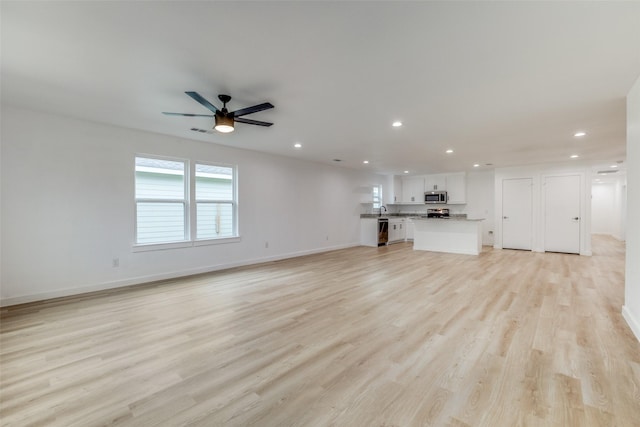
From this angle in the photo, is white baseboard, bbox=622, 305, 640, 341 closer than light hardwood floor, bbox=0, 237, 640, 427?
No

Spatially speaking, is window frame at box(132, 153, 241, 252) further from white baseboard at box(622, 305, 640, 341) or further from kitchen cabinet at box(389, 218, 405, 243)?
white baseboard at box(622, 305, 640, 341)

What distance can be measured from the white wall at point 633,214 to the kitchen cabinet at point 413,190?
717 cm

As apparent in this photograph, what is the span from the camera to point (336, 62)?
2439 millimetres

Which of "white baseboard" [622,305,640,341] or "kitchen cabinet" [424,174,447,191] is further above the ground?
"kitchen cabinet" [424,174,447,191]

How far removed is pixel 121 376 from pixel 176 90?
2730 millimetres

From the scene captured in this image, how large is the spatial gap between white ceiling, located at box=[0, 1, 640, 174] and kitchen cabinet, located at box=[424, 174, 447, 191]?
17.4 ft

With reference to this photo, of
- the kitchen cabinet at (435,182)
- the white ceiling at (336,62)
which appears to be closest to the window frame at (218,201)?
the white ceiling at (336,62)

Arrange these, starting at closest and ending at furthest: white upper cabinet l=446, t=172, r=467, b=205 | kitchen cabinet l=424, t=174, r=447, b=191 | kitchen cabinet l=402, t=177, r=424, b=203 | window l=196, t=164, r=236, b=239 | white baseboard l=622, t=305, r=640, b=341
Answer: white baseboard l=622, t=305, r=640, b=341
window l=196, t=164, r=236, b=239
white upper cabinet l=446, t=172, r=467, b=205
kitchen cabinet l=424, t=174, r=447, b=191
kitchen cabinet l=402, t=177, r=424, b=203

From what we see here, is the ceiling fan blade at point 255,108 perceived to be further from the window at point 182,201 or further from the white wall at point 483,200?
the white wall at point 483,200

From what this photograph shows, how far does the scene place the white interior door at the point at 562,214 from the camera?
7.30 m

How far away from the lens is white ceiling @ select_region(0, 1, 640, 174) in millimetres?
1838

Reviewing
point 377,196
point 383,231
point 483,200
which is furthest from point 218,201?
point 483,200

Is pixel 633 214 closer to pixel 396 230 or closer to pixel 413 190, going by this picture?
pixel 396 230

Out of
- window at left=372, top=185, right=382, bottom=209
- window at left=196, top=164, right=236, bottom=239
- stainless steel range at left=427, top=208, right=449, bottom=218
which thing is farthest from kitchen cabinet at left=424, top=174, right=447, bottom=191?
window at left=196, top=164, right=236, bottom=239
